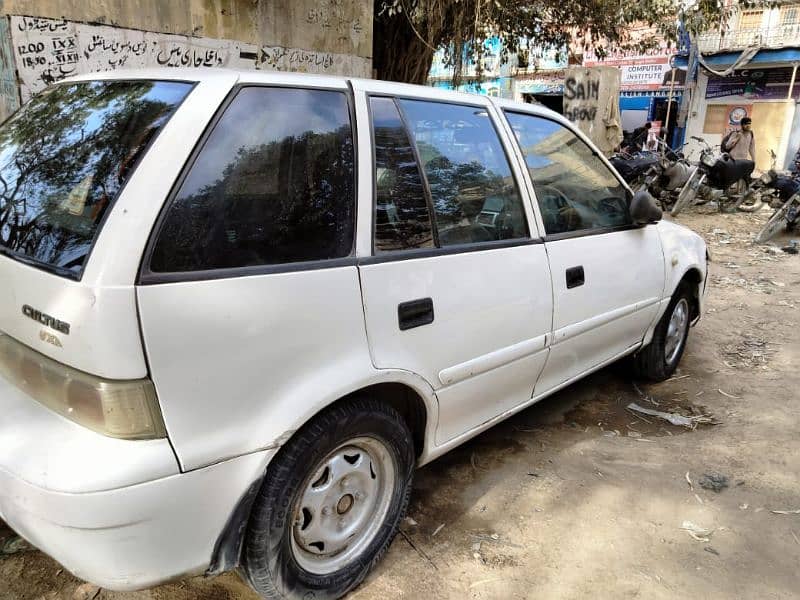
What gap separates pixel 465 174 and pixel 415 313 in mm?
740

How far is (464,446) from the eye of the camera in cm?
323

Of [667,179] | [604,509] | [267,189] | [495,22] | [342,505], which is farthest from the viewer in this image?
[667,179]

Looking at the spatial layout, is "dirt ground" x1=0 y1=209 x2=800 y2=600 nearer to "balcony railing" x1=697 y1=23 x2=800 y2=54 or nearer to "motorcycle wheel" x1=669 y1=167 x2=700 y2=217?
"motorcycle wheel" x1=669 y1=167 x2=700 y2=217

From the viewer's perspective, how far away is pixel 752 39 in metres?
18.2

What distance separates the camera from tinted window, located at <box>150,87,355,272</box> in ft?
5.34

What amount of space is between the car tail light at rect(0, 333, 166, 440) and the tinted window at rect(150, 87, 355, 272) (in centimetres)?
32

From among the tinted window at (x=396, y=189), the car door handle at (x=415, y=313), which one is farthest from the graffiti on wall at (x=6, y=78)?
the car door handle at (x=415, y=313)

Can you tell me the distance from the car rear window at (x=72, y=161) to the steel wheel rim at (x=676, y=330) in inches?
137

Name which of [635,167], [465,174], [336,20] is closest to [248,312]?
[465,174]

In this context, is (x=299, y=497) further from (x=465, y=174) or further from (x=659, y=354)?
(x=659, y=354)

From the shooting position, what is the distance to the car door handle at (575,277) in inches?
110

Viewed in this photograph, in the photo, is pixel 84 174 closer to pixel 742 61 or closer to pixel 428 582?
pixel 428 582

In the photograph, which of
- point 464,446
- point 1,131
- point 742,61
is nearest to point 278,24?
point 1,131

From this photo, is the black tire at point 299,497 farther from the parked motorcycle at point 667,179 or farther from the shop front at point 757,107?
the shop front at point 757,107
